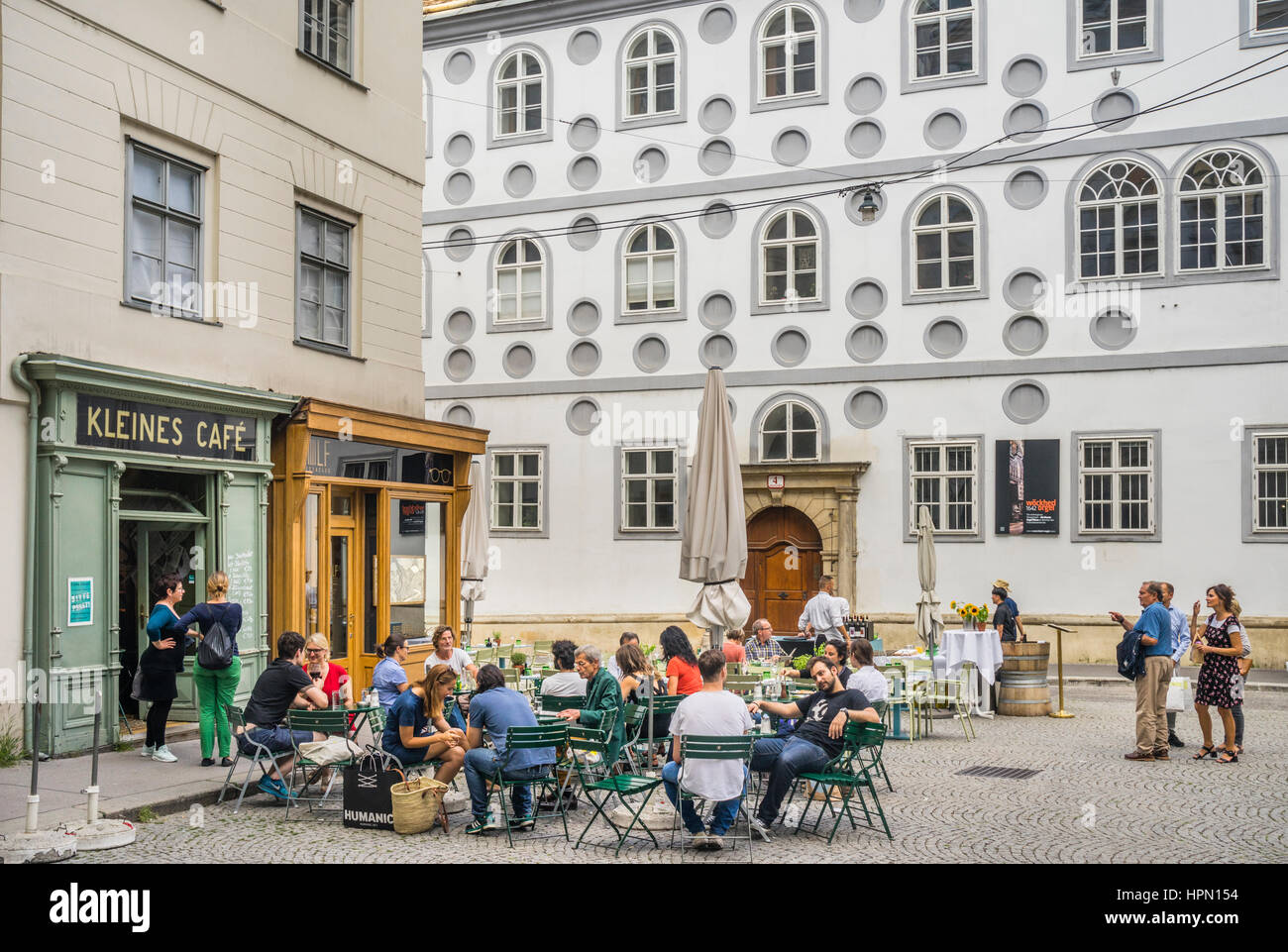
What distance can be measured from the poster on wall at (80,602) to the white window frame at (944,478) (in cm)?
1422

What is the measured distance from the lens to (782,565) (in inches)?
914

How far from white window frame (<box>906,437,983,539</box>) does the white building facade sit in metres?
0.05

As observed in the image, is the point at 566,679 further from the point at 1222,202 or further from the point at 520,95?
the point at 520,95

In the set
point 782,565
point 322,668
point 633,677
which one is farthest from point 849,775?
point 782,565

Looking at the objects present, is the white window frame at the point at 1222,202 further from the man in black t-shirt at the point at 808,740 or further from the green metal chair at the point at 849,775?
the green metal chair at the point at 849,775

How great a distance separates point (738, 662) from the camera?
46.5 feet

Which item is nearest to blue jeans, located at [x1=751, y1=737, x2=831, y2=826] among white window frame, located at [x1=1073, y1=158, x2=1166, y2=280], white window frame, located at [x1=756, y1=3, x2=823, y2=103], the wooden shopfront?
the wooden shopfront

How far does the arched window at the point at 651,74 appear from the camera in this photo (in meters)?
24.3

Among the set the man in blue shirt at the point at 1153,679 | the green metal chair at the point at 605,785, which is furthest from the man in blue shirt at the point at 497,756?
the man in blue shirt at the point at 1153,679

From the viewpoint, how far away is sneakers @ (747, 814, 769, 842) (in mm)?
8805
